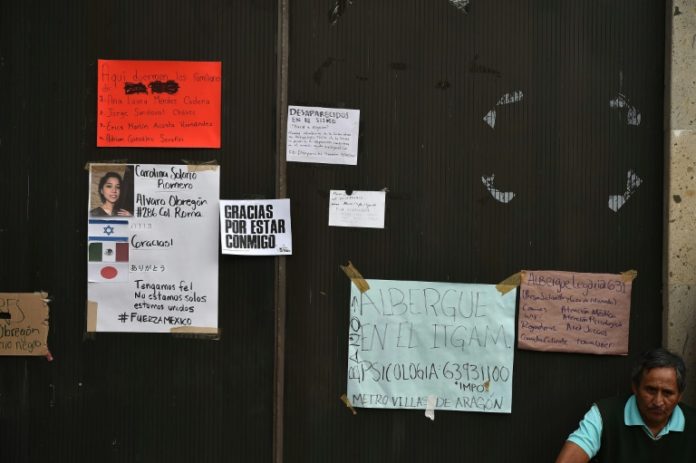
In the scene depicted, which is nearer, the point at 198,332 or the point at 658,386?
the point at 658,386

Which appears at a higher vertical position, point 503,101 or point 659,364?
point 503,101

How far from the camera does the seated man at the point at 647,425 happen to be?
9.83ft

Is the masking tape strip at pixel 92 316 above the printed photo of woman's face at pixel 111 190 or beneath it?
beneath

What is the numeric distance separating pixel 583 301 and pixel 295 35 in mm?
2053

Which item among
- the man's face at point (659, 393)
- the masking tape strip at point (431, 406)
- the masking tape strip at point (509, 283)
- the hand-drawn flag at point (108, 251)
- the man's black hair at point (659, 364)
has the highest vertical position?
the hand-drawn flag at point (108, 251)

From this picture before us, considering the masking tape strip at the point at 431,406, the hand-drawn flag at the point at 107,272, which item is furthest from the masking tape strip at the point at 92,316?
the masking tape strip at the point at 431,406

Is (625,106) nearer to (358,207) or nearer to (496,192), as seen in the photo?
(496,192)

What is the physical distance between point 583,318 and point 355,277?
1.21 meters

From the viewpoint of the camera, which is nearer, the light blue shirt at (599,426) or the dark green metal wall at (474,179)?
the light blue shirt at (599,426)

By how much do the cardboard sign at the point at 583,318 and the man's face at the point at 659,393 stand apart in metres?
0.47

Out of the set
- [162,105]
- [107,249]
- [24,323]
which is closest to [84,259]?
[107,249]

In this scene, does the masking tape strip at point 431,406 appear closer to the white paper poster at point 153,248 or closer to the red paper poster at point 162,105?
the white paper poster at point 153,248

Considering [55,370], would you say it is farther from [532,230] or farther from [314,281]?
[532,230]

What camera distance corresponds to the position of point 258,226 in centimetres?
352
